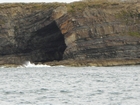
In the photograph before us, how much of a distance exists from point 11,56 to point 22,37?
5137 millimetres

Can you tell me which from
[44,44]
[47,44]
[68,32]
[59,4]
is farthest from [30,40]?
[59,4]

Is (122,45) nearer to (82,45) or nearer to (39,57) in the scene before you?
(82,45)

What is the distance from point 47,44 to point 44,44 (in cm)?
68

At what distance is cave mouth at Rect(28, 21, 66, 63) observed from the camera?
112938mm

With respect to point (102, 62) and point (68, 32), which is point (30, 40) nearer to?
point (68, 32)

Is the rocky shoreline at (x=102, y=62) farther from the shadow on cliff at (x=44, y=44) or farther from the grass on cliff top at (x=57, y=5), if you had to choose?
the grass on cliff top at (x=57, y=5)

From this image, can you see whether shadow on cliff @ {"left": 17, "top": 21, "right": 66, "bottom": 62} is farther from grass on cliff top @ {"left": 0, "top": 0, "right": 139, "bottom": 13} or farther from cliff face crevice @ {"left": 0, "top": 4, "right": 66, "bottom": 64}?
grass on cliff top @ {"left": 0, "top": 0, "right": 139, "bottom": 13}

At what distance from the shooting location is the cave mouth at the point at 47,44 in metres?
113

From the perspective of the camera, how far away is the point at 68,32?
10950 centimetres

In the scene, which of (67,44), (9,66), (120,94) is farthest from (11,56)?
(120,94)

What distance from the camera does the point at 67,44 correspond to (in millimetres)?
109062

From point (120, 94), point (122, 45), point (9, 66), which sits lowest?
point (9, 66)

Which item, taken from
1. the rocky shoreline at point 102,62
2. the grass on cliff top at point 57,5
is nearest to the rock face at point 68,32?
the grass on cliff top at point 57,5

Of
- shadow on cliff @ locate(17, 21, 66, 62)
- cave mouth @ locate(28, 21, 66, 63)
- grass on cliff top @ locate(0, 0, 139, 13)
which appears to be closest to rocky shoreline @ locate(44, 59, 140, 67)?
cave mouth @ locate(28, 21, 66, 63)
